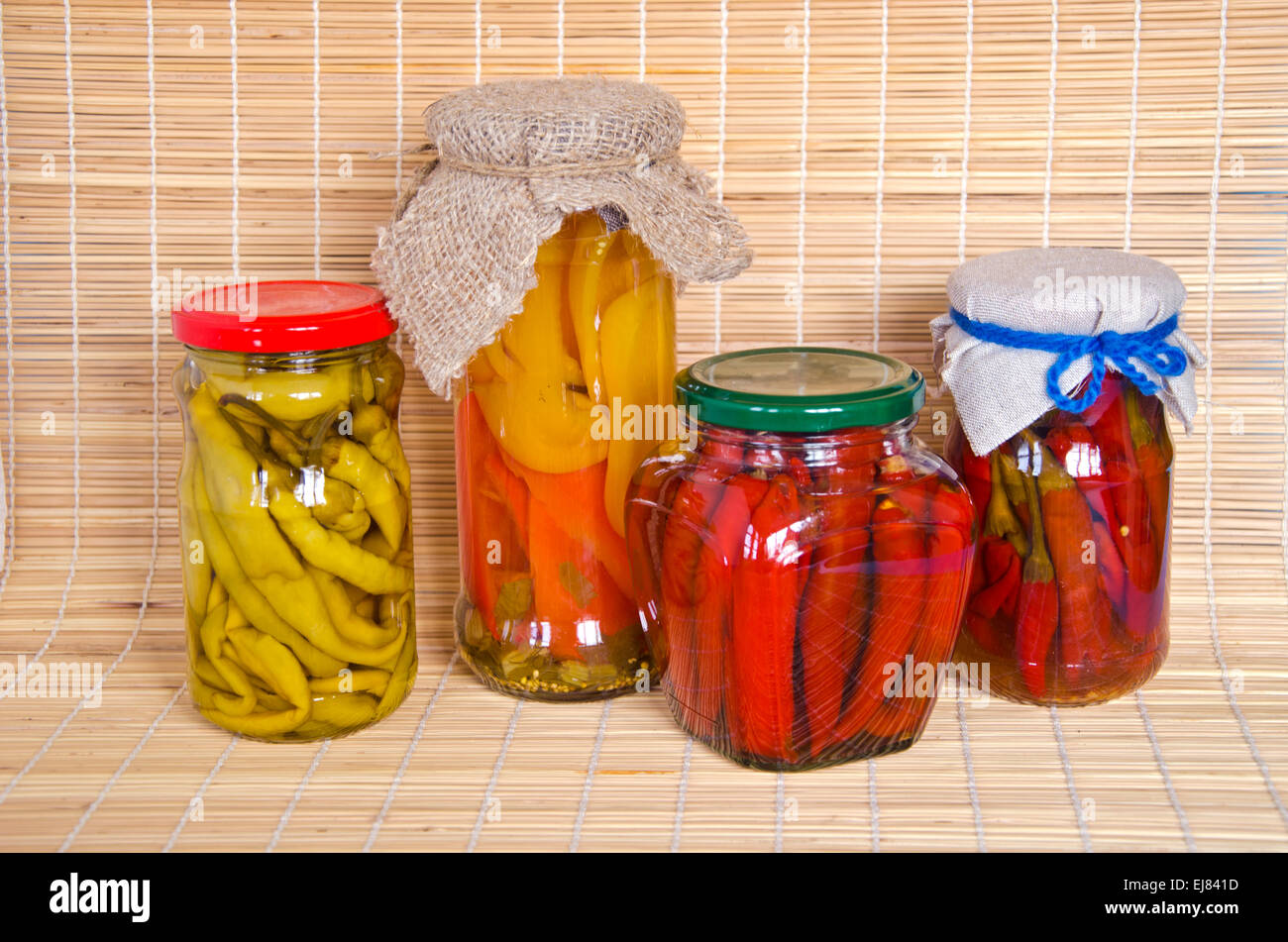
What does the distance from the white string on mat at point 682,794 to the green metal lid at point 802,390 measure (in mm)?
225

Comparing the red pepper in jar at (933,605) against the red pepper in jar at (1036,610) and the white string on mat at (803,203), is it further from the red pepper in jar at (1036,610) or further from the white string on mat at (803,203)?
the white string on mat at (803,203)

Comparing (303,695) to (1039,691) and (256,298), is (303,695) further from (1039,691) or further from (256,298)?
(1039,691)

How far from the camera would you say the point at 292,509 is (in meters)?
0.87

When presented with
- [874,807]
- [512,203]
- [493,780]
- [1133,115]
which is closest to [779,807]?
[874,807]

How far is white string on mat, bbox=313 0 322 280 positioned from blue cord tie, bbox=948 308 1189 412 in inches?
20.9

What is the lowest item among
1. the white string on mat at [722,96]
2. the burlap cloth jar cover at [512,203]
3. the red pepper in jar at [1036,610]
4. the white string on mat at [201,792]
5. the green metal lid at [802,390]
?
the white string on mat at [201,792]

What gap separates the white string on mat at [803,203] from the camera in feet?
3.50

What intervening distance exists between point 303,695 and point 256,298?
0.26 m

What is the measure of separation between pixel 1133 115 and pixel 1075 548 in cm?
37

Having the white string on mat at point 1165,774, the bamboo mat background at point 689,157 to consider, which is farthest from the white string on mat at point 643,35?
the white string on mat at point 1165,774

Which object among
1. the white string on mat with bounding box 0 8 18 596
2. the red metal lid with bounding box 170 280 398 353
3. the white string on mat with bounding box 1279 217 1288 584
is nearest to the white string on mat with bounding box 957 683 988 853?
the white string on mat with bounding box 1279 217 1288 584

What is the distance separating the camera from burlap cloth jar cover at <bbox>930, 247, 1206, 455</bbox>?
87 cm

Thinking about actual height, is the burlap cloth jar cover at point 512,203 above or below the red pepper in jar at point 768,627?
above

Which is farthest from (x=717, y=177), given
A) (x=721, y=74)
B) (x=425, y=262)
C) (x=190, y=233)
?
(x=190, y=233)
